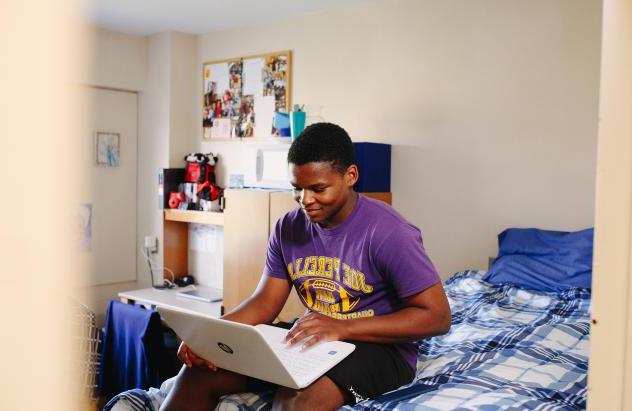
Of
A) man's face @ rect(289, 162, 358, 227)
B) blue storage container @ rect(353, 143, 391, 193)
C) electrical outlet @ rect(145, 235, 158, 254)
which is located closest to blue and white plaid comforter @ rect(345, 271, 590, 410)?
man's face @ rect(289, 162, 358, 227)

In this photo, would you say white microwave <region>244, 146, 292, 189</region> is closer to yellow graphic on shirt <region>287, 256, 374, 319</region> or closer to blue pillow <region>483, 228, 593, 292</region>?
blue pillow <region>483, 228, 593, 292</region>

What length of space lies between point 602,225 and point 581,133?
7.76 feet

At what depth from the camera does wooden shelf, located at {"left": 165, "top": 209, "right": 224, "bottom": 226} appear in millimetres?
4336

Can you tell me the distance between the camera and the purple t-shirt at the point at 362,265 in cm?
152

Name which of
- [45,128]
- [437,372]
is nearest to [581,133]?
[437,372]

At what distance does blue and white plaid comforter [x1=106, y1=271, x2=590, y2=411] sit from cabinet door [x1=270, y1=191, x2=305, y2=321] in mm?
1153

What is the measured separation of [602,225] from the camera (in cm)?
77

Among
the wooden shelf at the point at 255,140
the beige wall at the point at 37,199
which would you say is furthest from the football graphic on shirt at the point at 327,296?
the wooden shelf at the point at 255,140

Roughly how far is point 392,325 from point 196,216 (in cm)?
317

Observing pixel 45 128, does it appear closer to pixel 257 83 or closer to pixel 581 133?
pixel 581 133

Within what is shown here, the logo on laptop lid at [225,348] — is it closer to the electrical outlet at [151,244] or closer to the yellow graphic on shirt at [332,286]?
the yellow graphic on shirt at [332,286]

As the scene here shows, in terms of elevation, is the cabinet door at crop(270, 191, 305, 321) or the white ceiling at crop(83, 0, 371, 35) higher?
the white ceiling at crop(83, 0, 371, 35)

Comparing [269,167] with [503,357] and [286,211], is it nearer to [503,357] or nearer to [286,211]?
[286,211]

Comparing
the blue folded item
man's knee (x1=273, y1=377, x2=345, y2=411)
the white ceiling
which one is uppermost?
the white ceiling
